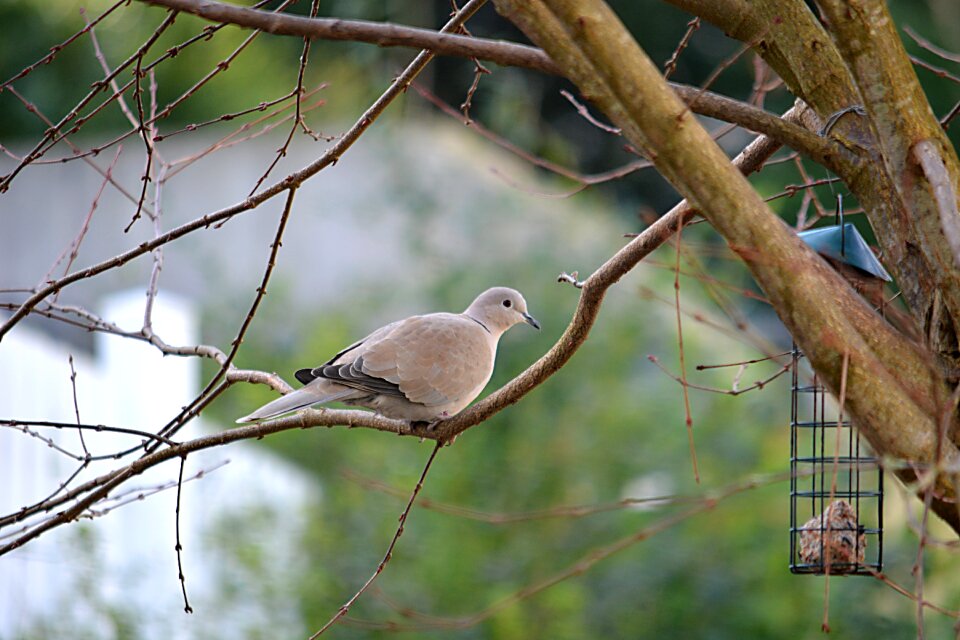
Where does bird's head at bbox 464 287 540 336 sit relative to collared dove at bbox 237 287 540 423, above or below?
above

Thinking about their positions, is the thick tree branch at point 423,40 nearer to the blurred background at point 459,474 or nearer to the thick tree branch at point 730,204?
the thick tree branch at point 730,204

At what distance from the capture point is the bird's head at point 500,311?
11.5ft

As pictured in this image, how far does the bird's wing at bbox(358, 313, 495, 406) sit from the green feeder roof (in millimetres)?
1175

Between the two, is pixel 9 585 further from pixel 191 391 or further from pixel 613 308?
pixel 613 308

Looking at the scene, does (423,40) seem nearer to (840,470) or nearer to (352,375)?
(840,470)

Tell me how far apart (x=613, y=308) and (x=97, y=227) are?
5554 millimetres

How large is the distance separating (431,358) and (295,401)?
18.1 inches

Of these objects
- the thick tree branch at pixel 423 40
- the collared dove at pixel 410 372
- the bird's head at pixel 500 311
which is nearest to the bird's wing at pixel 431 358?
the collared dove at pixel 410 372

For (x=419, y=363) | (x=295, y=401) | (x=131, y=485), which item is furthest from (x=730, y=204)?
(x=131, y=485)

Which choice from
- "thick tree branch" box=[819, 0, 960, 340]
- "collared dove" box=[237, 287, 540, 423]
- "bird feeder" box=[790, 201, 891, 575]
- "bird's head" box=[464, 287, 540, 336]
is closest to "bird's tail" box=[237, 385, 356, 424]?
"collared dove" box=[237, 287, 540, 423]

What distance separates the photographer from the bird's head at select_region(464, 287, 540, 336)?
11.5 ft

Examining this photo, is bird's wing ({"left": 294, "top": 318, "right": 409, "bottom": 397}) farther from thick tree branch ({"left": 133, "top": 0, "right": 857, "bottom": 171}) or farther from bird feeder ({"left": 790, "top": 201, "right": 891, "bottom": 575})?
thick tree branch ({"left": 133, "top": 0, "right": 857, "bottom": 171})

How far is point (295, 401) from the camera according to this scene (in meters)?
2.66

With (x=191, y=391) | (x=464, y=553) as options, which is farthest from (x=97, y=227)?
(x=464, y=553)
